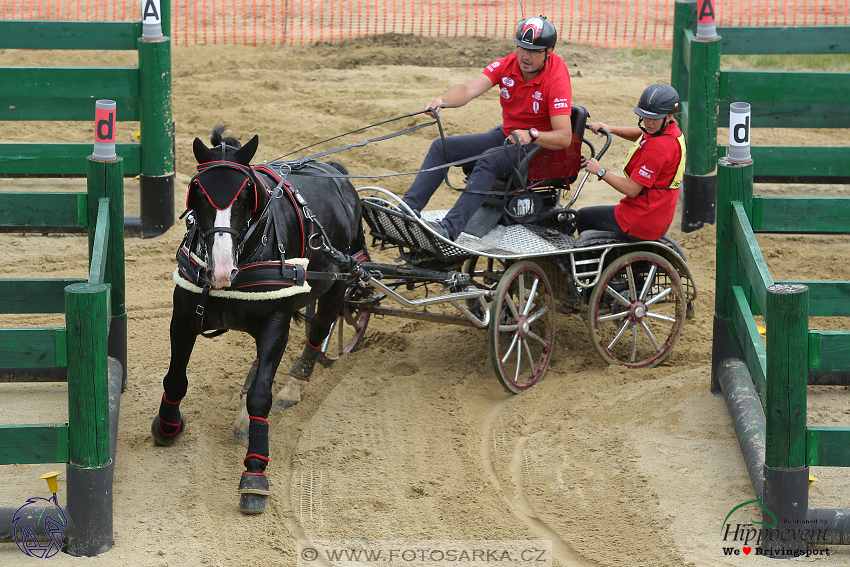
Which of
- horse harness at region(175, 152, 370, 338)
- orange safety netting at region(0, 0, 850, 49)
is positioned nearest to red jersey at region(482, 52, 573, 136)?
horse harness at region(175, 152, 370, 338)

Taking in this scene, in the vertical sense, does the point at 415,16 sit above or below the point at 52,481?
above

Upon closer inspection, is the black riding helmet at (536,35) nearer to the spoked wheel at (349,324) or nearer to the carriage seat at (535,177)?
the carriage seat at (535,177)

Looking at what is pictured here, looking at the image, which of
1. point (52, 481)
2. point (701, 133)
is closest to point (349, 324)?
point (52, 481)

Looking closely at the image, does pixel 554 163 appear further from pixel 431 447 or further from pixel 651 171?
pixel 431 447

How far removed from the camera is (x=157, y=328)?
7086 mm

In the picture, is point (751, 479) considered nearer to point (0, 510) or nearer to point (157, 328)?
point (0, 510)

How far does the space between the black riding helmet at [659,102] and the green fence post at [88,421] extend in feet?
10.9

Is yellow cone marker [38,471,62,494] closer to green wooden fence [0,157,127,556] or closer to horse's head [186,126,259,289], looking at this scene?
green wooden fence [0,157,127,556]

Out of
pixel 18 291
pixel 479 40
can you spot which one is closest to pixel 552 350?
pixel 18 291

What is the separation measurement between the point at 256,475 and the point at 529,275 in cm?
227

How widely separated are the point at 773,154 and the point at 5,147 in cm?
633

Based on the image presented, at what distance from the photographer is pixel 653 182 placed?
6.15 m

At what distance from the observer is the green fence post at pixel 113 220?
534cm

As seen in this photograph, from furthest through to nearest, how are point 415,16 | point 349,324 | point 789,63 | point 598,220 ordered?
point 415,16 < point 789,63 < point 349,324 < point 598,220
